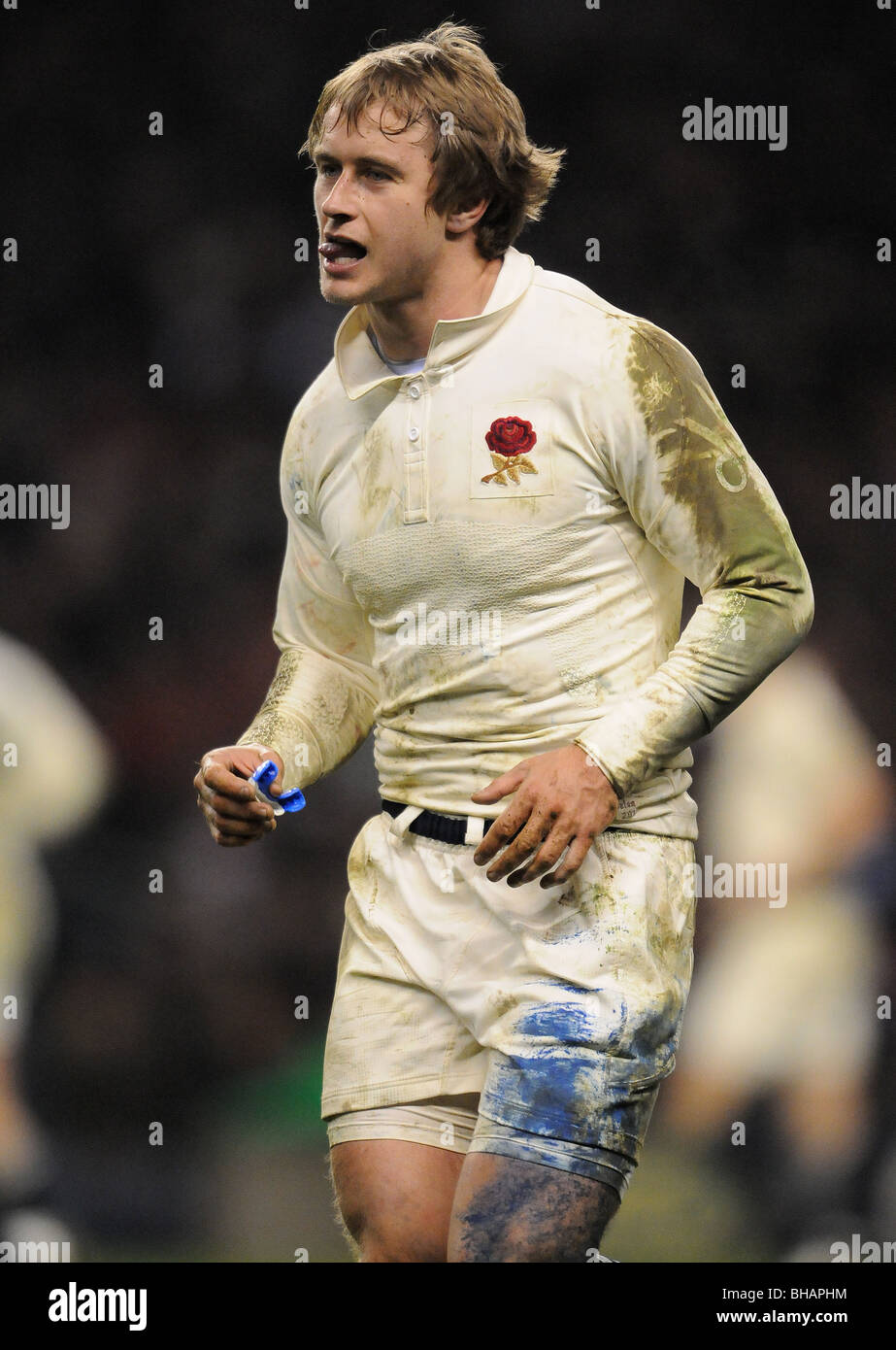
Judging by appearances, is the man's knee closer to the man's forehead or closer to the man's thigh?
the man's thigh

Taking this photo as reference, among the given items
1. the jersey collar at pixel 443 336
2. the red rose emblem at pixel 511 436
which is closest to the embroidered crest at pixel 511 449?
the red rose emblem at pixel 511 436

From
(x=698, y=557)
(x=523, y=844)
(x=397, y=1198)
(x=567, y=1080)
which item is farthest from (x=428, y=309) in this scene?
(x=397, y=1198)

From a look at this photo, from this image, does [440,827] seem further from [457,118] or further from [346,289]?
[457,118]

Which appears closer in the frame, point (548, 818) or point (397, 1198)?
point (548, 818)

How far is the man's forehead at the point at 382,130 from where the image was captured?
7.34ft

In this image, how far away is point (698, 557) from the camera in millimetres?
2150

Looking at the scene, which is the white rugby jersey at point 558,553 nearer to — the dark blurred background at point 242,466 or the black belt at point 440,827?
the black belt at point 440,827

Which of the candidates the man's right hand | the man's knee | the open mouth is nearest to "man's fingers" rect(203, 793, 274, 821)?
the man's right hand

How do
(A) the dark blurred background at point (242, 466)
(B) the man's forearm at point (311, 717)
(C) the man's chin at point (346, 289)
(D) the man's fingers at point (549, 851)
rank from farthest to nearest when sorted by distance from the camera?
(A) the dark blurred background at point (242, 466) < (B) the man's forearm at point (311, 717) < (C) the man's chin at point (346, 289) < (D) the man's fingers at point (549, 851)

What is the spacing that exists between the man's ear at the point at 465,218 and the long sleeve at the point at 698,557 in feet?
0.92

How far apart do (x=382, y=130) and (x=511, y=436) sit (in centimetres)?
40

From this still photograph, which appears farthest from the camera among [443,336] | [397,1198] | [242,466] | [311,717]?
[242,466]

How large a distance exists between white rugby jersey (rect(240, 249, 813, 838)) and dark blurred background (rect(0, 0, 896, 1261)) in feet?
5.69

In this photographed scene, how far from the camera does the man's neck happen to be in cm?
229
